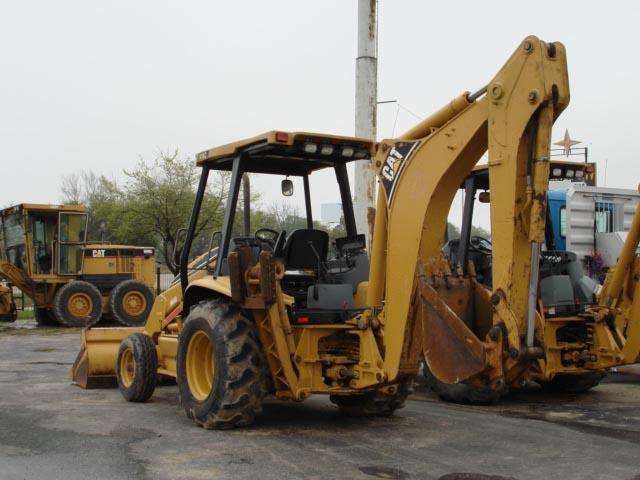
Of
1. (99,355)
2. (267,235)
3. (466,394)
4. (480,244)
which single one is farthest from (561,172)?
(99,355)

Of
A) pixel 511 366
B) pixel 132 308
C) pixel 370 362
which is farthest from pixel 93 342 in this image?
pixel 132 308

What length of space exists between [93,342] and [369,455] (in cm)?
454

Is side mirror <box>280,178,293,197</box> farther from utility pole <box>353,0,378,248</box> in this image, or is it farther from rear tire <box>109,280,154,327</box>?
rear tire <box>109,280,154,327</box>

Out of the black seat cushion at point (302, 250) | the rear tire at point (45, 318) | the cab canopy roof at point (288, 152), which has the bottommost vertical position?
the rear tire at point (45, 318)

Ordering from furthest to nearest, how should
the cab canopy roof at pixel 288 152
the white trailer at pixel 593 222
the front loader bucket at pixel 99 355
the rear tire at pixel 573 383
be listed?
the white trailer at pixel 593 222
the front loader bucket at pixel 99 355
the rear tire at pixel 573 383
the cab canopy roof at pixel 288 152

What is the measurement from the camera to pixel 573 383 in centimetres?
923

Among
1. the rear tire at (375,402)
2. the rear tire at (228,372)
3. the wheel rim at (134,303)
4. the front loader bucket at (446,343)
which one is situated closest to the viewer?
the front loader bucket at (446,343)

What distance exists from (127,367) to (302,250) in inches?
106

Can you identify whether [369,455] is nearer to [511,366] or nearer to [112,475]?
[511,366]

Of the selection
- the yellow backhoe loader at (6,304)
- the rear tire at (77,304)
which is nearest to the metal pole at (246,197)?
the rear tire at (77,304)

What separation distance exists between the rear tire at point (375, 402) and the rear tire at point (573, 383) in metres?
2.51

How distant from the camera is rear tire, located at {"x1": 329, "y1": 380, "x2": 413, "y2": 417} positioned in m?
7.54

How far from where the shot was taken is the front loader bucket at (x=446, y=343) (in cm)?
550

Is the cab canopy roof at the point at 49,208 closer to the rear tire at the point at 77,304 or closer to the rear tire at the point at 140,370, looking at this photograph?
the rear tire at the point at 77,304
